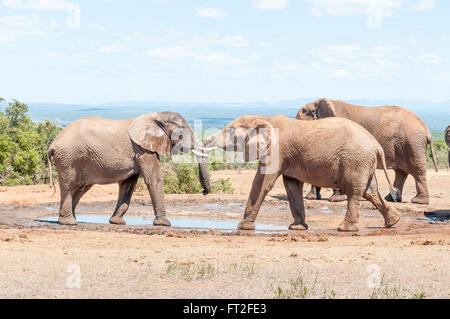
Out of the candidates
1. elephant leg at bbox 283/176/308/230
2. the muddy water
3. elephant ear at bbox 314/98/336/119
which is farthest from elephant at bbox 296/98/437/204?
elephant leg at bbox 283/176/308/230

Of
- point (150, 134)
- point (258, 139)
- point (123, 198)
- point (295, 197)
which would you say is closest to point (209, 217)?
point (123, 198)

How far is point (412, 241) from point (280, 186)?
12214 millimetres

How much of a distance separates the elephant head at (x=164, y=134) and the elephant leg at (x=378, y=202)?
3.21 metres

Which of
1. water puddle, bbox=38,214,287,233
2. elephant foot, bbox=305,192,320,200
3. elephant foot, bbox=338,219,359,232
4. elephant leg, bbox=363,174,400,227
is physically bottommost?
water puddle, bbox=38,214,287,233

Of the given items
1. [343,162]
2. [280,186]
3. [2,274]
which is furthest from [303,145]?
[280,186]

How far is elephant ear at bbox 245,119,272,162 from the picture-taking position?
1128cm

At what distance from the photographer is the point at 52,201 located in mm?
16594

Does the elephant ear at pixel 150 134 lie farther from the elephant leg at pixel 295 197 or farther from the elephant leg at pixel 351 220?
the elephant leg at pixel 351 220

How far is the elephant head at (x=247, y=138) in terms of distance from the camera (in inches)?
445

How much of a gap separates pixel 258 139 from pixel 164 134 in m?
2.15

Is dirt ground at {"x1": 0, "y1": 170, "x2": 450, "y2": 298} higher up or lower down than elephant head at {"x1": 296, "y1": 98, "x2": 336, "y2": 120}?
lower down

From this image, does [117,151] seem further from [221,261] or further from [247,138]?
[221,261]

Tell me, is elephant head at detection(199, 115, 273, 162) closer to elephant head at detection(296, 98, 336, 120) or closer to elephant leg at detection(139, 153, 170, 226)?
elephant leg at detection(139, 153, 170, 226)
